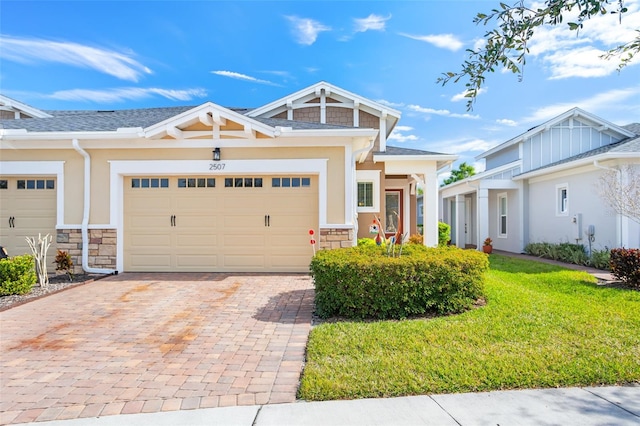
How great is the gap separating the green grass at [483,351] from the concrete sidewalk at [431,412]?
15 centimetres

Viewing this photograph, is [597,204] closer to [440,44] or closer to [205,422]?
[440,44]

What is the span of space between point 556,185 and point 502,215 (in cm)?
353

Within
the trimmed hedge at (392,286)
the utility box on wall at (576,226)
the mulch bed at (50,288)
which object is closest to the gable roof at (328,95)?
the utility box on wall at (576,226)

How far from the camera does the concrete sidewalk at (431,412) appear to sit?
285 cm

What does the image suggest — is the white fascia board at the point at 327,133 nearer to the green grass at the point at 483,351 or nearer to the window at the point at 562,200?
the green grass at the point at 483,351

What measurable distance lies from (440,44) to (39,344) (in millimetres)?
6466

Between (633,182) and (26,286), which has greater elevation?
(633,182)

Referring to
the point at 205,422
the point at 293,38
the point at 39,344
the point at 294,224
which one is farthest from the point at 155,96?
the point at 205,422

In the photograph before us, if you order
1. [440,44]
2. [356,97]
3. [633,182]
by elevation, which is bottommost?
[633,182]

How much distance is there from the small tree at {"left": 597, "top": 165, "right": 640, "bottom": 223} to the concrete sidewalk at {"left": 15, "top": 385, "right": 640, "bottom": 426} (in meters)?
7.79

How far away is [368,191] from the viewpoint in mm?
12078

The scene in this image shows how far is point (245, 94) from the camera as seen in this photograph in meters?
15.7

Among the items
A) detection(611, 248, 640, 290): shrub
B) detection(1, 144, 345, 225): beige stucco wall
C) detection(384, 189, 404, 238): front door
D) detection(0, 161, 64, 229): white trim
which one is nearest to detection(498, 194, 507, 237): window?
detection(384, 189, 404, 238): front door

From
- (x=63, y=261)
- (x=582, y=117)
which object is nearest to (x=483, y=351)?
(x=63, y=261)
